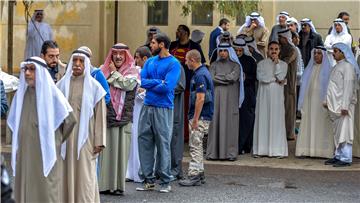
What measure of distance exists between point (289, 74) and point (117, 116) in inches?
226

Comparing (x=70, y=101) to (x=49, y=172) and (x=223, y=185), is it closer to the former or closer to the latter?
(x=49, y=172)

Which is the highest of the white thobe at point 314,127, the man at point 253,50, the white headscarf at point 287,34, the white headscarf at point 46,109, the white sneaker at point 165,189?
the white headscarf at point 287,34

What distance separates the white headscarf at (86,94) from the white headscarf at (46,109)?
724 mm

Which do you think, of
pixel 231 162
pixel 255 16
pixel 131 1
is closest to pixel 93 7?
pixel 131 1

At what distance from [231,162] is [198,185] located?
2230mm

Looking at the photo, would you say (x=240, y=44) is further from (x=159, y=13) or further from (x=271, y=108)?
(x=159, y=13)

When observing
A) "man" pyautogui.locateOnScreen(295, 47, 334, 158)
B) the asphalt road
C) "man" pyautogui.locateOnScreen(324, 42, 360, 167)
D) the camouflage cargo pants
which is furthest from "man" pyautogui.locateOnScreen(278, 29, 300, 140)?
the camouflage cargo pants

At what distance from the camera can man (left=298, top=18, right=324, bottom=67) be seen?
1756 cm

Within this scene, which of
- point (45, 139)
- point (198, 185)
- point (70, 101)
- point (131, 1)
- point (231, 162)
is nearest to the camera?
point (45, 139)

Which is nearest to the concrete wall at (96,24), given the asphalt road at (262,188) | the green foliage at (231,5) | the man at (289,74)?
the man at (289,74)

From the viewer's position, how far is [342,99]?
44.7ft

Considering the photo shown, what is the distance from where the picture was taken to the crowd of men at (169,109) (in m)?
8.45

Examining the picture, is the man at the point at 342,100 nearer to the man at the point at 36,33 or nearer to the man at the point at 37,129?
the man at the point at 37,129

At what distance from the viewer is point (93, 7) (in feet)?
68.6
